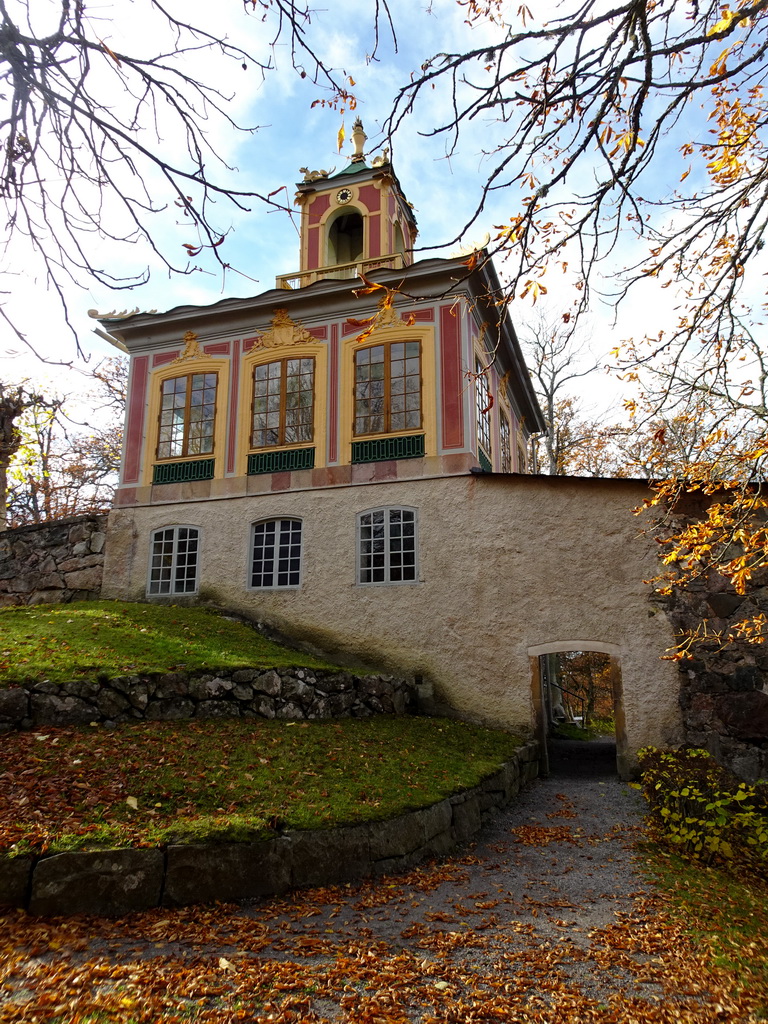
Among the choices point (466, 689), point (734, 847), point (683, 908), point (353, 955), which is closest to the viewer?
point (353, 955)

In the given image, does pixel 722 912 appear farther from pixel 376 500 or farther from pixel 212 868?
pixel 376 500

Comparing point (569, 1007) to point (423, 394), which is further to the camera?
point (423, 394)

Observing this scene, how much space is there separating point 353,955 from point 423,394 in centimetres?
1008

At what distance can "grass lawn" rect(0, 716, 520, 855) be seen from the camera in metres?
5.39

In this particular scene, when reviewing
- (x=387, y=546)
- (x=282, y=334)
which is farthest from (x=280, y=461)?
(x=387, y=546)

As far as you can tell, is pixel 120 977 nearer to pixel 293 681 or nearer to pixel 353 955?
pixel 353 955

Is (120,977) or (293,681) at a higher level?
(293,681)

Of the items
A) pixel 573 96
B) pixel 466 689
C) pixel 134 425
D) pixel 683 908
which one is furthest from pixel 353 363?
pixel 683 908

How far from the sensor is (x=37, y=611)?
38.9ft

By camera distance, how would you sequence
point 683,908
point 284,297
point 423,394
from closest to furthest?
point 683,908 → point 423,394 → point 284,297

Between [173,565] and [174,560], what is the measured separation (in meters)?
0.10

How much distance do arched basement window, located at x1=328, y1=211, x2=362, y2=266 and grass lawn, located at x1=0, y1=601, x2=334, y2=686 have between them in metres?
9.88

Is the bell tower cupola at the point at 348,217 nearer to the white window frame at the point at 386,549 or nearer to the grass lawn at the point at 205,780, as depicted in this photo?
the white window frame at the point at 386,549

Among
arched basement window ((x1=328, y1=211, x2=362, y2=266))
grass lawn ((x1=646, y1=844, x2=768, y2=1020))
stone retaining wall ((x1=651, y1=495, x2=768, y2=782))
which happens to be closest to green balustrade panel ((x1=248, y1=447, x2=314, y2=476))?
arched basement window ((x1=328, y1=211, x2=362, y2=266))
